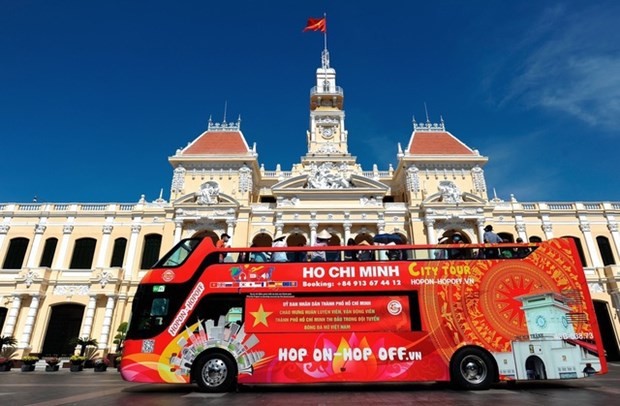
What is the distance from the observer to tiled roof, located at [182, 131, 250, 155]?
3312 cm

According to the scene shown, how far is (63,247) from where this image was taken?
95.1ft

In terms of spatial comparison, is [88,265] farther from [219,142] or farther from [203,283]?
[203,283]

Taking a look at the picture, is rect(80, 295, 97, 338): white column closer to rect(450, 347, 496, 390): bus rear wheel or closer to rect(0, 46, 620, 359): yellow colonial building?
rect(0, 46, 620, 359): yellow colonial building

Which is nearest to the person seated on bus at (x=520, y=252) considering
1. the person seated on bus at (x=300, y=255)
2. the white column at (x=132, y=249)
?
Answer: the person seated on bus at (x=300, y=255)

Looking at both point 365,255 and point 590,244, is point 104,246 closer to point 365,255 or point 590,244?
point 365,255

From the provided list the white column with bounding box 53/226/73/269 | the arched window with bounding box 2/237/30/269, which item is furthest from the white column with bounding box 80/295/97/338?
the arched window with bounding box 2/237/30/269

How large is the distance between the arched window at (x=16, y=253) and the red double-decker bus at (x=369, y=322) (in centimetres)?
2673

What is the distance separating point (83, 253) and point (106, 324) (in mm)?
6797

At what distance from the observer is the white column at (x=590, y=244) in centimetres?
2767

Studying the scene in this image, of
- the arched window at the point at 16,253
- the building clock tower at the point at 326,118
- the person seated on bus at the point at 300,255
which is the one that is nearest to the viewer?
the person seated on bus at the point at 300,255

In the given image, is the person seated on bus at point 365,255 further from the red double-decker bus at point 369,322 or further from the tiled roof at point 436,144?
the tiled roof at point 436,144

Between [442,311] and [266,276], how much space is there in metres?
4.72

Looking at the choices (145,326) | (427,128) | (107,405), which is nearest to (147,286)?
(145,326)

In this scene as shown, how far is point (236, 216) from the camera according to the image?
2908 centimetres
